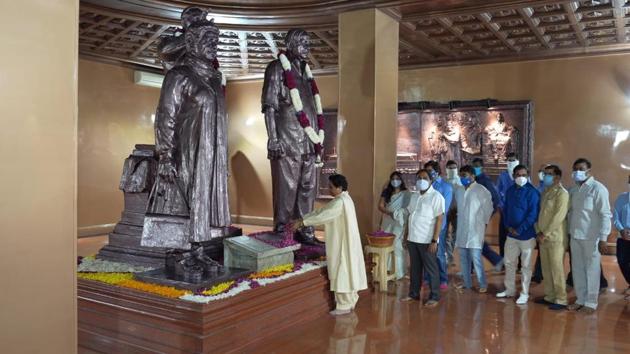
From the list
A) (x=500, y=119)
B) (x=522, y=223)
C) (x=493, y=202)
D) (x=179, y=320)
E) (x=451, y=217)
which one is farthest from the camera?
(x=500, y=119)

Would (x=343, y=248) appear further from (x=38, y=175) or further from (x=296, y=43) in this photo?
(x=38, y=175)

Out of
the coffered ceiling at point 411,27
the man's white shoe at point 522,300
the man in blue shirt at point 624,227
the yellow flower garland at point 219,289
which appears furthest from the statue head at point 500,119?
the yellow flower garland at point 219,289

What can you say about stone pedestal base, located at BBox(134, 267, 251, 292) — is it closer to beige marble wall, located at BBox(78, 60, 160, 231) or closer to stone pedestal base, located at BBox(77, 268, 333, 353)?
stone pedestal base, located at BBox(77, 268, 333, 353)

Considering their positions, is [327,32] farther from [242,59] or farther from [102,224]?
[102,224]

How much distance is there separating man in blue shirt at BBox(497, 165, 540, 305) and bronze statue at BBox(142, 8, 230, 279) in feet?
10.1

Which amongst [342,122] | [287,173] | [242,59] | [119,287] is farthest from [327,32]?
[119,287]

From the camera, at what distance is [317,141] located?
227 inches

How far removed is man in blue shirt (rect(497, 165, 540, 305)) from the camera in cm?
539

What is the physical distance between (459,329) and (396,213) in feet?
6.41

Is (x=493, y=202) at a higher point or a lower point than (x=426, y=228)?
higher

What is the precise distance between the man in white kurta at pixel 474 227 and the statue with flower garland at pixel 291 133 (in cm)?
181

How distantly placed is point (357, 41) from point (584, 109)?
4805 millimetres

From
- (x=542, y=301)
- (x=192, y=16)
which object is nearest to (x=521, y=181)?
(x=542, y=301)

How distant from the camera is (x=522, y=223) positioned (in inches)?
214
